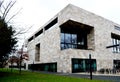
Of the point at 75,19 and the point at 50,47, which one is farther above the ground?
the point at 75,19

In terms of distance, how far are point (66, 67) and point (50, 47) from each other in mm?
11489

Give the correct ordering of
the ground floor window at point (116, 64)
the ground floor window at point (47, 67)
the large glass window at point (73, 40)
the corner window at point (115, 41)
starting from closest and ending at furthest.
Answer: the large glass window at point (73, 40) → the ground floor window at point (47, 67) → the ground floor window at point (116, 64) → the corner window at point (115, 41)

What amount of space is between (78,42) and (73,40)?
5.21ft

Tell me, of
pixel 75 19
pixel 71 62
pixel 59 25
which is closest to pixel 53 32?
pixel 59 25

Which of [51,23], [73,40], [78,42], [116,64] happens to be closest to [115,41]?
[116,64]

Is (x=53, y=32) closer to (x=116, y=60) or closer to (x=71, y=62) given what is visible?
(x=71, y=62)

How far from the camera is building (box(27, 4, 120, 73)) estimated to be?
130ft

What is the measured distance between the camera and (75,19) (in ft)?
132

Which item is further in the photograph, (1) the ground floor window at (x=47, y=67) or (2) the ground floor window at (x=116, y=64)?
(2) the ground floor window at (x=116, y=64)

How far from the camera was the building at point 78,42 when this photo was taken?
39594mm

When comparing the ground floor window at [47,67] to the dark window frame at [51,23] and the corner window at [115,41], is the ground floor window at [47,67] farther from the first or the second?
the corner window at [115,41]

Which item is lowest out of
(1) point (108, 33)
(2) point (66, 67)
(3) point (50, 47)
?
(2) point (66, 67)

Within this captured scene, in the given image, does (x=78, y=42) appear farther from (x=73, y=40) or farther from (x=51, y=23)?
(x=51, y=23)

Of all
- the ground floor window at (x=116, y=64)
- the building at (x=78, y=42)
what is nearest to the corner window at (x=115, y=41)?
the building at (x=78, y=42)
